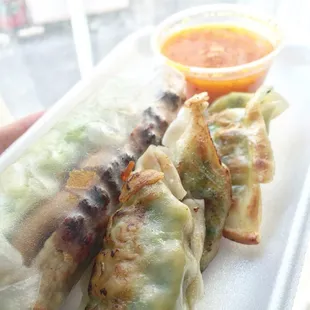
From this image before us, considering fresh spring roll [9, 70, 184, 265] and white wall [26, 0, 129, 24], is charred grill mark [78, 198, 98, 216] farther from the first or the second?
white wall [26, 0, 129, 24]

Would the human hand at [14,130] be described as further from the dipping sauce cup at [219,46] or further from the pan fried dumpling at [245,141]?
the pan fried dumpling at [245,141]

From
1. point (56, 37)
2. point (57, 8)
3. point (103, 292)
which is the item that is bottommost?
point (56, 37)

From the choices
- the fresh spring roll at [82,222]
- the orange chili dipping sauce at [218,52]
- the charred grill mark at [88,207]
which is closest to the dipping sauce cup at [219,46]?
the orange chili dipping sauce at [218,52]

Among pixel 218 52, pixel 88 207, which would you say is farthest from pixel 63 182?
pixel 218 52

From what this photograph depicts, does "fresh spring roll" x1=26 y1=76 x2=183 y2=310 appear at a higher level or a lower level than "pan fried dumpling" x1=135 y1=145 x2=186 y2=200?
lower

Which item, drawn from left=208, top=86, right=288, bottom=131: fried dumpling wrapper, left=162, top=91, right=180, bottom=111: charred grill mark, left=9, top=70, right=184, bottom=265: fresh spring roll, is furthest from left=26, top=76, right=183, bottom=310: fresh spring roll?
left=208, top=86, right=288, bottom=131: fried dumpling wrapper

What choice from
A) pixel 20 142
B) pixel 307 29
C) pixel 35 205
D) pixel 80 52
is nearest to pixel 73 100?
pixel 20 142

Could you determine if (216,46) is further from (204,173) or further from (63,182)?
(63,182)
